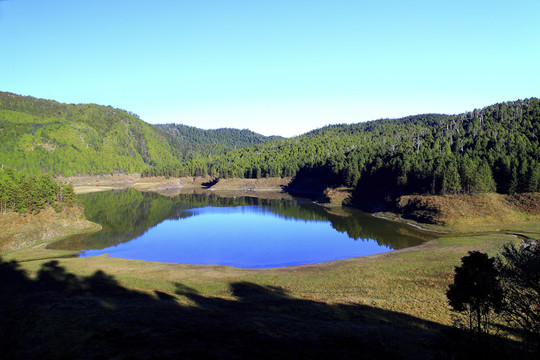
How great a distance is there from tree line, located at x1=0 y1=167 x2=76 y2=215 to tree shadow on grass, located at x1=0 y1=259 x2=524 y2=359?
43009 millimetres

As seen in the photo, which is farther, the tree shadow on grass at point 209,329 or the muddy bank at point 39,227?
the muddy bank at point 39,227

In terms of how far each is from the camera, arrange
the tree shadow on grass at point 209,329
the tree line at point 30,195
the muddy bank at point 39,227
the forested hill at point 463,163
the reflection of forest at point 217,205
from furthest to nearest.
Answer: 1. the forested hill at point 463,163
2. the reflection of forest at point 217,205
3. the tree line at point 30,195
4. the muddy bank at point 39,227
5. the tree shadow on grass at point 209,329

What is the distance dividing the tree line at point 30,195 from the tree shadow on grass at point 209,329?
43009 mm

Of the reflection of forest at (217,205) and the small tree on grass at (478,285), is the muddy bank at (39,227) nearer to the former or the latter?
the reflection of forest at (217,205)

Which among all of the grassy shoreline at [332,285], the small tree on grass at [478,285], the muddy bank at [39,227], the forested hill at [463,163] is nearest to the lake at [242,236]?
the muddy bank at [39,227]

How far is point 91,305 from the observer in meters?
25.8

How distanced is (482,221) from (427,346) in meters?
64.4

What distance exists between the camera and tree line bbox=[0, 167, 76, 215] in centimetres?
6475

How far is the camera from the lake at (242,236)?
5706 cm

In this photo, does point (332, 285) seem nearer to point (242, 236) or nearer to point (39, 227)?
point (242, 236)

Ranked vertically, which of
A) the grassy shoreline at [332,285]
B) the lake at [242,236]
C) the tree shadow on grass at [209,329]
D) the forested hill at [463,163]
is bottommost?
the lake at [242,236]

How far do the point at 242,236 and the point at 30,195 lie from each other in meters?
45.8

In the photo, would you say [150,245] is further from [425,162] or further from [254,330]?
[425,162]


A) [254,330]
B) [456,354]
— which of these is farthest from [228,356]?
[456,354]
